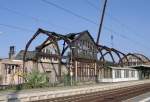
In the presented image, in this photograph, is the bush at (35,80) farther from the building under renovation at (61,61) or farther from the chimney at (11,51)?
the chimney at (11,51)

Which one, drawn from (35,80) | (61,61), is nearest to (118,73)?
(61,61)

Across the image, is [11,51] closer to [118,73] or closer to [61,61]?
[61,61]

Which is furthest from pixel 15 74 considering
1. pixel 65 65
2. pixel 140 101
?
pixel 140 101

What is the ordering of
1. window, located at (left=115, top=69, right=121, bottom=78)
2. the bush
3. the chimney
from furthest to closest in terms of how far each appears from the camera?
window, located at (left=115, top=69, right=121, bottom=78), the chimney, the bush

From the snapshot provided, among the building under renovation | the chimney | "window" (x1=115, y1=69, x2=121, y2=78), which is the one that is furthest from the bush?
"window" (x1=115, y1=69, x2=121, y2=78)

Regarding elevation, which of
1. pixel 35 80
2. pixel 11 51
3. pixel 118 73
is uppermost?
pixel 11 51

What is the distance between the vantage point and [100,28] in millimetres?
53656

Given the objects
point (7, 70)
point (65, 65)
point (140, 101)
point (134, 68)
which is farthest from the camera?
point (134, 68)

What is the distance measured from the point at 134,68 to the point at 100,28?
34.8 meters

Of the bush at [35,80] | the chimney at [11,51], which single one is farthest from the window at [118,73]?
the bush at [35,80]

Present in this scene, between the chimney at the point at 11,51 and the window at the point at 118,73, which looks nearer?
the chimney at the point at 11,51

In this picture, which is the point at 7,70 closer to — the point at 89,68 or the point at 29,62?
the point at 29,62

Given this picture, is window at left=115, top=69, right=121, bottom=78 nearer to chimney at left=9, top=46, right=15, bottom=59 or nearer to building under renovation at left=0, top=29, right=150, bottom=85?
building under renovation at left=0, top=29, right=150, bottom=85

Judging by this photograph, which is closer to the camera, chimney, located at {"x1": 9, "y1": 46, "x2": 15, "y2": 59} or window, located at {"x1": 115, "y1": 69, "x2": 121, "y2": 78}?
chimney, located at {"x1": 9, "y1": 46, "x2": 15, "y2": 59}
